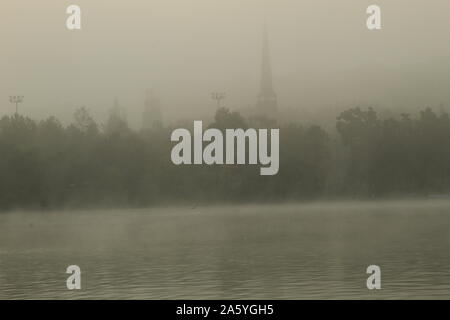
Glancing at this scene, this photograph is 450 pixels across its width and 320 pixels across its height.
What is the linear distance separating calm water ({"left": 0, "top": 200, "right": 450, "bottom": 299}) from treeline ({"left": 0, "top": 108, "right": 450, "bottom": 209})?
14372 millimetres

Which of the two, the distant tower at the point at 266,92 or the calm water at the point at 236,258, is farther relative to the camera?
the distant tower at the point at 266,92

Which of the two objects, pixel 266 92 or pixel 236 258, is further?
pixel 266 92

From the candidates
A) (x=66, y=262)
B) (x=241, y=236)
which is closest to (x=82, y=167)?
(x=241, y=236)

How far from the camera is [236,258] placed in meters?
23.6

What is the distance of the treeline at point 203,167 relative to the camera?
2216 inches

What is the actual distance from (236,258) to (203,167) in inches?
1555

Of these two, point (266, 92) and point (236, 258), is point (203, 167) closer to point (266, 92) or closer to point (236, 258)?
point (266, 92)

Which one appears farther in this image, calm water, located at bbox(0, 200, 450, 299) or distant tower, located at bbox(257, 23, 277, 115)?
distant tower, located at bbox(257, 23, 277, 115)

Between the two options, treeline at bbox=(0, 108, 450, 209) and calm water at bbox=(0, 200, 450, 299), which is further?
treeline at bbox=(0, 108, 450, 209)

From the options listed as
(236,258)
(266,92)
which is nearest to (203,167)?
(266,92)

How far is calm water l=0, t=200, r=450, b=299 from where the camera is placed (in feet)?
57.2

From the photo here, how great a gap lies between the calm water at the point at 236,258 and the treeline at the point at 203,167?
1437 centimetres

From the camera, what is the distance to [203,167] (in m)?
63.0

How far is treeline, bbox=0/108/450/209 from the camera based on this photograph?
5628 centimetres
